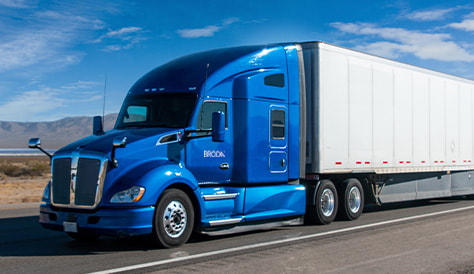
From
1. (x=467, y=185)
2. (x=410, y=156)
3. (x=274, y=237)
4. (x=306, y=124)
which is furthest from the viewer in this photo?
(x=467, y=185)

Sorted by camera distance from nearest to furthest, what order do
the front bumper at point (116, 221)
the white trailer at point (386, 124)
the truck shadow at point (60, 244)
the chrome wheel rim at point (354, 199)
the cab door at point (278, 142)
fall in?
the front bumper at point (116, 221) < the truck shadow at point (60, 244) < the cab door at point (278, 142) < the white trailer at point (386, 124) < the chrome wheel rim at point (354, 199)

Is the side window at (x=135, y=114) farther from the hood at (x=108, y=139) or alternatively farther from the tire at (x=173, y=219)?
the tire at (x=173, y=219)

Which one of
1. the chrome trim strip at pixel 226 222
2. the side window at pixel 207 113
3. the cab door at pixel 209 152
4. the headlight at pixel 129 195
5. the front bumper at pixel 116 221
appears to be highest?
the side window at pixel 207 113

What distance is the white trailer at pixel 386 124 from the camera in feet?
40.8

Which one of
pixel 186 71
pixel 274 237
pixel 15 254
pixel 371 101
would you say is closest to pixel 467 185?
pixel 371 101

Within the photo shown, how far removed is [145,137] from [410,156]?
8.95 m

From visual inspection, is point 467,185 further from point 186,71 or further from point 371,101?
point 186,71

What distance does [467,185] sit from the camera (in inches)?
761

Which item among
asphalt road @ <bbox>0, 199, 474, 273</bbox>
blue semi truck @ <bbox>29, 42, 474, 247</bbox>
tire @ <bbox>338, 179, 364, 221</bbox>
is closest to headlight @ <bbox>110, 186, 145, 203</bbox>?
blue semi truck @ <bbox>29, 42, 474, 247</bbox>

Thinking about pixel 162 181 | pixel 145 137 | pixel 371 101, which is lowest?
pixel 162 181

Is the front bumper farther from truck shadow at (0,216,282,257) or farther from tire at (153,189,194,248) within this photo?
truck shadow at (0,216,282,257)

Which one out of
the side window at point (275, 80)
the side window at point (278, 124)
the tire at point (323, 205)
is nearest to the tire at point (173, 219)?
the side window at point (278, 124)

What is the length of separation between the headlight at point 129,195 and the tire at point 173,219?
43cm

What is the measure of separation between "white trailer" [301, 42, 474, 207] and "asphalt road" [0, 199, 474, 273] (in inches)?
75.5
